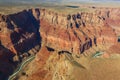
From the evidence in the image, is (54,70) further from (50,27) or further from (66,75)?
(50,27)

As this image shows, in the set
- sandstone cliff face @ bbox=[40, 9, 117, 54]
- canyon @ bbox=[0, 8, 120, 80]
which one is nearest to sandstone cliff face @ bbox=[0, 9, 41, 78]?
canyon @ bbox=[0, 8, 120, 80]

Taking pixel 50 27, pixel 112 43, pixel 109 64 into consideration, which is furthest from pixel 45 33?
pixel 109 64

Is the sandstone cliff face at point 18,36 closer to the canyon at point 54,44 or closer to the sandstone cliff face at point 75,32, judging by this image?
the canyon at point 54,44

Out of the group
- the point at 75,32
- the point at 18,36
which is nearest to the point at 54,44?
the point at 75,32

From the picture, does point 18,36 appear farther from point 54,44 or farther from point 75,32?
point 75,32

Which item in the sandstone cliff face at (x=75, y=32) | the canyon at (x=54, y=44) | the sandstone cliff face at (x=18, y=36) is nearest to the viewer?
the canyon at (x=54, y=44)

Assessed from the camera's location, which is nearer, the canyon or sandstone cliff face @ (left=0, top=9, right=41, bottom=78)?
the canyon

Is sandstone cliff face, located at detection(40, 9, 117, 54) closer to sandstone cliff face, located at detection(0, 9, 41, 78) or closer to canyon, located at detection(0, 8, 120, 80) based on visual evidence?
canyon, located at detection(0, 8, 120, 80)

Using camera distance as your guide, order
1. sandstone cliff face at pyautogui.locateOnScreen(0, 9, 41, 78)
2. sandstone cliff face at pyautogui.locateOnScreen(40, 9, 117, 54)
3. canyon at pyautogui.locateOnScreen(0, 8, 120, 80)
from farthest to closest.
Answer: sandstone cliff face at pyautogui.locateOnScreen(40, 9, 117, 54) < sandstone cliff face at pyautogui.locateOnScreen(0, 9, 41, 78) < canyon at pyautogui.locateOnScreen(0, 8, 120, 80)

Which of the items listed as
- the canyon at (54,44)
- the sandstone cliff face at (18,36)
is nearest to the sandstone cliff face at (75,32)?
the canyon at (54,44)
